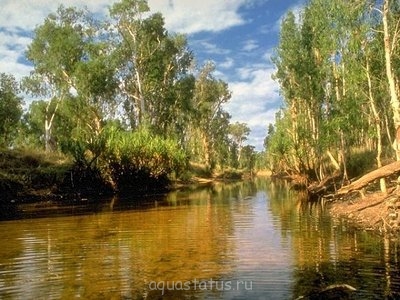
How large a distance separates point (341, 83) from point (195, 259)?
91.8 feet

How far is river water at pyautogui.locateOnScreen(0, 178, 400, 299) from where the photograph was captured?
958 centimetres

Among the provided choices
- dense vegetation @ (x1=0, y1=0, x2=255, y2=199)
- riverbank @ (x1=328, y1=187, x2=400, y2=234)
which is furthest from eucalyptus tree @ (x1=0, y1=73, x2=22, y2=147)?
riverbank @ (x1=328, y1=187, x2=400, y2=234)

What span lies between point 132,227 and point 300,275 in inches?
422

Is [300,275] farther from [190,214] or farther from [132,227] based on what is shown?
[190,214]

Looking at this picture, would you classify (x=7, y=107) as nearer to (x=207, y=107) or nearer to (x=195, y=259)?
(x=207, y=107)

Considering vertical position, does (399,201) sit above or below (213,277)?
above

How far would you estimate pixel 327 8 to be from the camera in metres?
30.1

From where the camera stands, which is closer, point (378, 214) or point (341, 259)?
point (341, 259)

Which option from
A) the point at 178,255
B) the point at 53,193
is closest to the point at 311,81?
the point at 53,193

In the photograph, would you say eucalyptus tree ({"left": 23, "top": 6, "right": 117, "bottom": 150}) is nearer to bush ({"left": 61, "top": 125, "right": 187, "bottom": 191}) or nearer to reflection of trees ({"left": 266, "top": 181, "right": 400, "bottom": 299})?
bush ({"left": 61, "top": 125, "right": 187, "bottom": 191})

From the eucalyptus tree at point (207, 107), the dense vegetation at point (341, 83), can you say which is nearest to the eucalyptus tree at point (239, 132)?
the eucalyptus tree at point (207, 107)

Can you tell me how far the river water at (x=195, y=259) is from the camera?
31.4ft

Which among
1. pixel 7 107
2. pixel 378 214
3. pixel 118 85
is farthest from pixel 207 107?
pixel 378 214

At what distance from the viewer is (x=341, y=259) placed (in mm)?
12047
